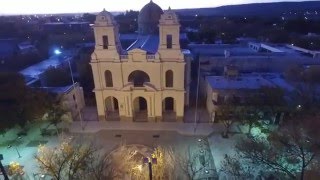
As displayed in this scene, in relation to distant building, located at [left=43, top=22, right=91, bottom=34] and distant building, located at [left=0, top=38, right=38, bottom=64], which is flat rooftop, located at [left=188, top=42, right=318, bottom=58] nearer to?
distant building, located at [left=0, top=38, right=38, bottom=64]

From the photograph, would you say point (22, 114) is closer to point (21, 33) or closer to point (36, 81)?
point (36, 81)

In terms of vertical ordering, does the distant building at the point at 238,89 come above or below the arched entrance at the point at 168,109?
above

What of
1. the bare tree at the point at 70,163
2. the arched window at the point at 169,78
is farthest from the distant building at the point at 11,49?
the bare tree at the point at 70,163

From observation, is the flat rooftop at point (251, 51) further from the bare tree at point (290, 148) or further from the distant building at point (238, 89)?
the bare tree at point (290, 148)

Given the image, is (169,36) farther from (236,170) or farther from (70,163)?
(70,163)

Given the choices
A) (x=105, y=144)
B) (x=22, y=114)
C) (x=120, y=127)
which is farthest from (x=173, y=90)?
(x=22, y=114)
